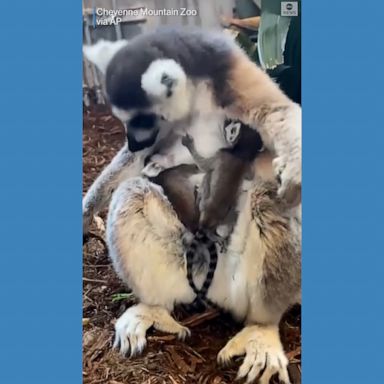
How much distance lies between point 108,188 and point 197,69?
16.5 inches

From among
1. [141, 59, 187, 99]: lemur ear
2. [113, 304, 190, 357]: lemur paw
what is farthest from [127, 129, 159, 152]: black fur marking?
[113, 304, 190, 357]: lemur paw

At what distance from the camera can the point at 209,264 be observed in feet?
7.23

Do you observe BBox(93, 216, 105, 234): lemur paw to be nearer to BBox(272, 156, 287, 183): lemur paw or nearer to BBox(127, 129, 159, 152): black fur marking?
BBox(127, 129, 159, 152): black fur marking

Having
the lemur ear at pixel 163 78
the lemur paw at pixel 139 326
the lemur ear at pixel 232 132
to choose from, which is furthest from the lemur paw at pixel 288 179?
the lemur paw at pixel 139 326

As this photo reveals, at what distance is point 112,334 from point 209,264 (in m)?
0.34

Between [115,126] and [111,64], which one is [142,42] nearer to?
[111,64]

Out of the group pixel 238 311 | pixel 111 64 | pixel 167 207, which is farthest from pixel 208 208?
pixel 111 64

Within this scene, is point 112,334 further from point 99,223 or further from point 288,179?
point 288,179

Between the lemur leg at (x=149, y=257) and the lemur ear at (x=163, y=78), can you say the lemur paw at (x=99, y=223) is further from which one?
the lemur ear at (x=163, y=78)

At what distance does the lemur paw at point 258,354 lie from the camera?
215 centimetres

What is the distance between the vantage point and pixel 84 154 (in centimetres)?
224

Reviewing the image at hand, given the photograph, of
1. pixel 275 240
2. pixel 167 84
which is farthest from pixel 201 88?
pixel 275 240

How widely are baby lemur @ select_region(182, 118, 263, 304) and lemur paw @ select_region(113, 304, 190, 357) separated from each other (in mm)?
147

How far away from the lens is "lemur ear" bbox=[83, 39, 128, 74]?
2.17 m
